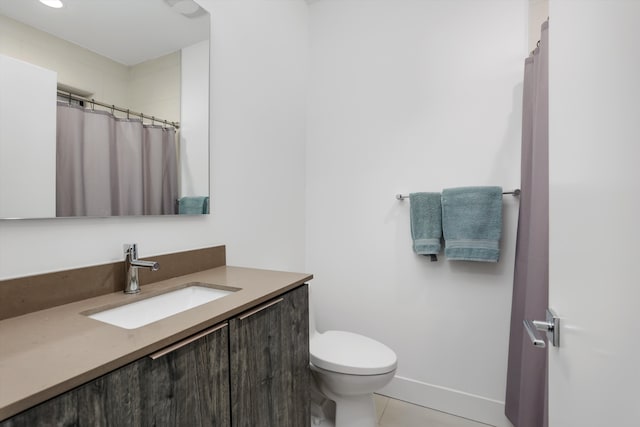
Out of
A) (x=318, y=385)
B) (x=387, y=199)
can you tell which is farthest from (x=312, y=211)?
(x=318, y=385)

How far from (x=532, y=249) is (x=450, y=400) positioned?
1.05 metres

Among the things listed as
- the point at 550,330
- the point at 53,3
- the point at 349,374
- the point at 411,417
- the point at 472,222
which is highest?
the point at 53,3

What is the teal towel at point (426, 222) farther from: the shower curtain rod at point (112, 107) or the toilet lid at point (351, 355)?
the shower curtain rod at point (112, 107)

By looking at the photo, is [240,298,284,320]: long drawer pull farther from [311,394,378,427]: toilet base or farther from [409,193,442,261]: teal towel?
[409,193,442,261]: teal towel

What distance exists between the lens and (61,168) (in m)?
0.94

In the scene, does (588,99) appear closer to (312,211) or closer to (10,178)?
(10,178)

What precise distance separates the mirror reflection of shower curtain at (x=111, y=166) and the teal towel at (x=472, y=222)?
1.41m

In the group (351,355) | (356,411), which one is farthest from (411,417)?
(351,355)

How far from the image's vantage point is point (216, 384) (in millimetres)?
797

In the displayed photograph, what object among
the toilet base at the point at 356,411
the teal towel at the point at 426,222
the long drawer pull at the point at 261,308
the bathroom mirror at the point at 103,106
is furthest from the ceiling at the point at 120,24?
the toilet base at the point at 356,411

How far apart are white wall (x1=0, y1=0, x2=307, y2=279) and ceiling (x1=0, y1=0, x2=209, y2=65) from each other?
187 mm

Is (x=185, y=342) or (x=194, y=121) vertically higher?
(x=194, y=121)

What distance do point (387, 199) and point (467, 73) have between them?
848mm

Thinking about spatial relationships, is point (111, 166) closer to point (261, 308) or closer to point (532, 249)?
point (261, 308)
